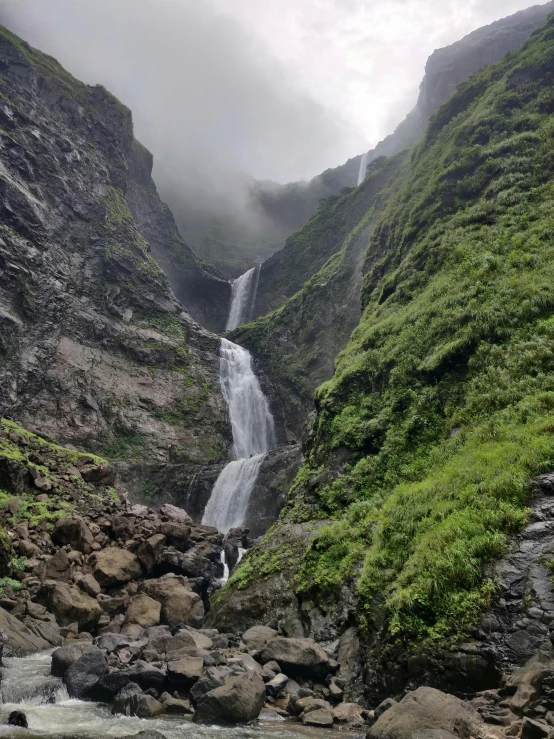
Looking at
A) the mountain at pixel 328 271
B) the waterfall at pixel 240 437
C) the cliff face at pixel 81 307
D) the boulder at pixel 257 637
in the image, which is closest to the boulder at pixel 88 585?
the boulder at pixel 257 637

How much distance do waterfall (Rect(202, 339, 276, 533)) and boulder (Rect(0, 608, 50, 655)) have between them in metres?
21.3

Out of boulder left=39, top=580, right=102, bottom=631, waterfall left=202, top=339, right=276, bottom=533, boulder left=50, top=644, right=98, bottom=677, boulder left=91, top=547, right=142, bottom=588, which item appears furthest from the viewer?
waterfall left=202, top=339, right=276, bottom=533

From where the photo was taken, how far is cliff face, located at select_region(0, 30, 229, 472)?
38.5 metres

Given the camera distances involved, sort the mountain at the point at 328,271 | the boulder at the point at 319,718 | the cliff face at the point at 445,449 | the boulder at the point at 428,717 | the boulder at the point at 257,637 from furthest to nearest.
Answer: the mountain at the point at 328,271 → the boulder at the point at 257,637 → the boulder at the point at 319,718 → the cliff face at the point at 445,449 → the boulder at the point at 428,717

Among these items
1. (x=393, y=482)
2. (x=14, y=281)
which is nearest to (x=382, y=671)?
(x=393, y=482)

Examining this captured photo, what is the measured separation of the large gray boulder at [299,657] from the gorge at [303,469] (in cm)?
6

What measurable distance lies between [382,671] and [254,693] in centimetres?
242

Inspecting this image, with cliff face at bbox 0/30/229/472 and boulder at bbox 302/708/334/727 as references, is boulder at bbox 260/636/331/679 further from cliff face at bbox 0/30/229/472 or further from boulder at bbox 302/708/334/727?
cliff face at bbox 0/30/229/472

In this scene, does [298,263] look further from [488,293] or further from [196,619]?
[196,619]

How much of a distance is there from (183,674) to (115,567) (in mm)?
9430

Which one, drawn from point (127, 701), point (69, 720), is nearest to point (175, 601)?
point (127, 701)

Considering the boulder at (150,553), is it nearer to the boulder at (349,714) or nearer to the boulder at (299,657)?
the boulder at (299,657)

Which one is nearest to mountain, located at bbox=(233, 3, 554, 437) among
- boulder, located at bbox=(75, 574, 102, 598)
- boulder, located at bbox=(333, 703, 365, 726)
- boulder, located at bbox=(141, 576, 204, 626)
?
boulder, located at bbox=(141, 576, 204, 626)

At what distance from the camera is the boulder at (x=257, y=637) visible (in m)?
11.4
